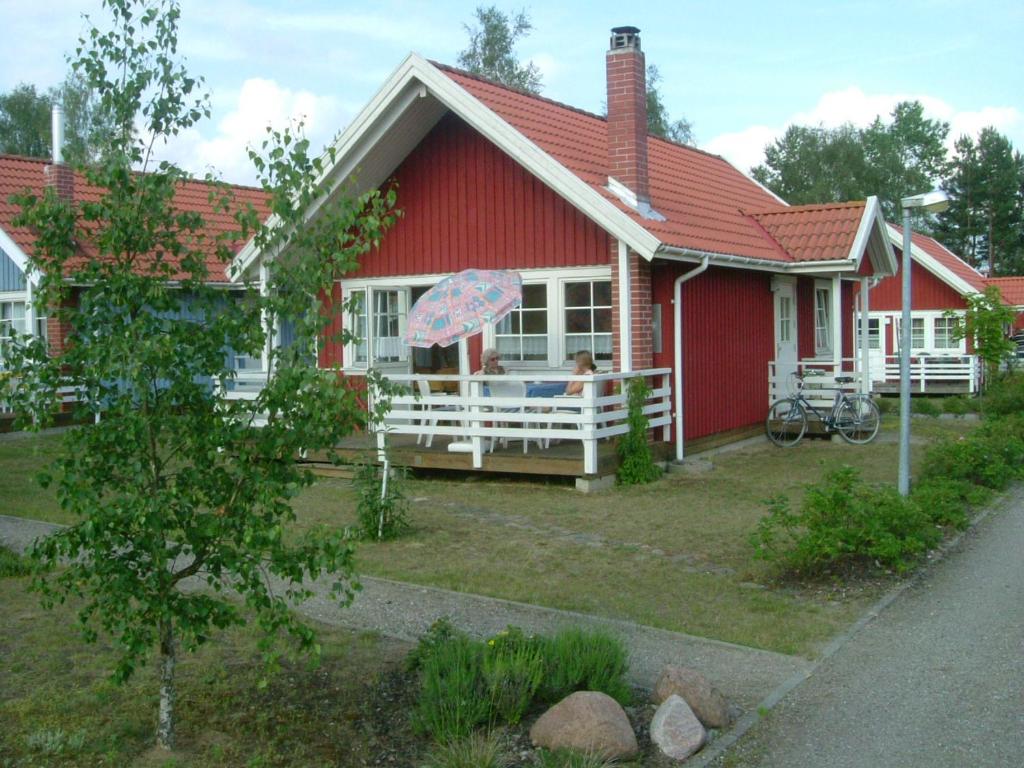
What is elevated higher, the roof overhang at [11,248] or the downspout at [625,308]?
the roof overhang at [11,248]

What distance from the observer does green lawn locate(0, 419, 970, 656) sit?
24.3 feet

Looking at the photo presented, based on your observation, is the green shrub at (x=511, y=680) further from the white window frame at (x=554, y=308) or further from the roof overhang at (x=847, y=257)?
the white window frame at (x=554, y=308)

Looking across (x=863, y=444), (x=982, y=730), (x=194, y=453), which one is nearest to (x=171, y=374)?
(x=194, y=453)

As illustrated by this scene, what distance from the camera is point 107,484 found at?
4961 mm

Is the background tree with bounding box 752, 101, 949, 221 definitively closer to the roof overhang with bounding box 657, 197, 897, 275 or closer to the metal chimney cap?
the roof overhang with bounding box 657, 197, 897, 275

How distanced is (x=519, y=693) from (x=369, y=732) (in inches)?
29.3

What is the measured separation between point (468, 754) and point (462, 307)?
7185 millimetres

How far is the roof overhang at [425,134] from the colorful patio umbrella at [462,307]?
1411mm

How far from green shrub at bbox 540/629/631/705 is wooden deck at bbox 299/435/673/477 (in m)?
6.60

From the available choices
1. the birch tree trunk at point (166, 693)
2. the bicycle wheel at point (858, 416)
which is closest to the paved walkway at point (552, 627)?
the birch tree trunk at point (166, 693)

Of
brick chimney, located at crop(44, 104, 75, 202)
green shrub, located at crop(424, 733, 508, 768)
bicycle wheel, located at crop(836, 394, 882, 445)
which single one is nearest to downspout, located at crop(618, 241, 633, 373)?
bicycle wheel, located at crop(836, 394, 882, 445)

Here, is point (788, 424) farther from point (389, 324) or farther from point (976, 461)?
point (389, 324)

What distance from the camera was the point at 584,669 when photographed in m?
5.62

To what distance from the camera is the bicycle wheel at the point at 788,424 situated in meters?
16.5
